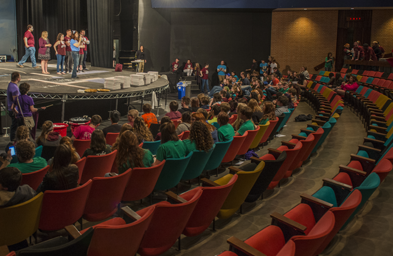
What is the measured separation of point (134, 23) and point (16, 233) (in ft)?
43.0

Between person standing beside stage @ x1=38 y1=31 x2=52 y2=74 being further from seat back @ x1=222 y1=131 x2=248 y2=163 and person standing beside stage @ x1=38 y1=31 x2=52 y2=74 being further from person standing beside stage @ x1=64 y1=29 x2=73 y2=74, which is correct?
seat back @ x1=222 y1=131 x2=248 y2=163

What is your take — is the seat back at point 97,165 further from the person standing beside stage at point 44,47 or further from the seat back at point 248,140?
the person standing beside stage at point 44,47

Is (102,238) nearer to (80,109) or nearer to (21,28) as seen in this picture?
(80,109)

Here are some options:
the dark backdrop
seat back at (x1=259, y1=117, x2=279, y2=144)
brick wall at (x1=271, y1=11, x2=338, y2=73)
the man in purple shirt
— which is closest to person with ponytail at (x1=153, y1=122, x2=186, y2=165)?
seat back at (x1=259, y1=117, x2=279, y2=144)

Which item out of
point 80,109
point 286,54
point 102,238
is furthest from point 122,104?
point 286,54

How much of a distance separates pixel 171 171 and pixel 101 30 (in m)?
11.5

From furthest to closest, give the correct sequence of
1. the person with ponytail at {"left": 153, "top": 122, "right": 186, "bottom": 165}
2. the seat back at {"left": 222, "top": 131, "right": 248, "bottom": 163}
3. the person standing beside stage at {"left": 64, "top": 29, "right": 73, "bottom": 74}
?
1. the person standing beside stage at {"left": 64, "top": 29, "right": 73, "bottom": 74}
2. the seat back at {"left": 222, "top": 131, "right": 248, "bottom": 163}
3. the person with ponytail at {"left": 153, "top": 122, "right": 186, "bottom": 165}

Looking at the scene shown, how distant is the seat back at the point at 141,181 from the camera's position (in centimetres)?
313

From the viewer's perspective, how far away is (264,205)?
364cm

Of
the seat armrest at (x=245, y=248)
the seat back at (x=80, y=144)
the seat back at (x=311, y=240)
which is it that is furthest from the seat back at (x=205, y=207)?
the seat back at (x=80, y=144)

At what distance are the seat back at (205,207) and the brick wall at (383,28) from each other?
1639 centimetres

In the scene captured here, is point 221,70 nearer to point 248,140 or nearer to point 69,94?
point 69,94

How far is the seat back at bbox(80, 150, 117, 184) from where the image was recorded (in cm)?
342

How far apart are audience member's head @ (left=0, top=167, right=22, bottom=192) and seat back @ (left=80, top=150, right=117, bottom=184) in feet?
3.39
